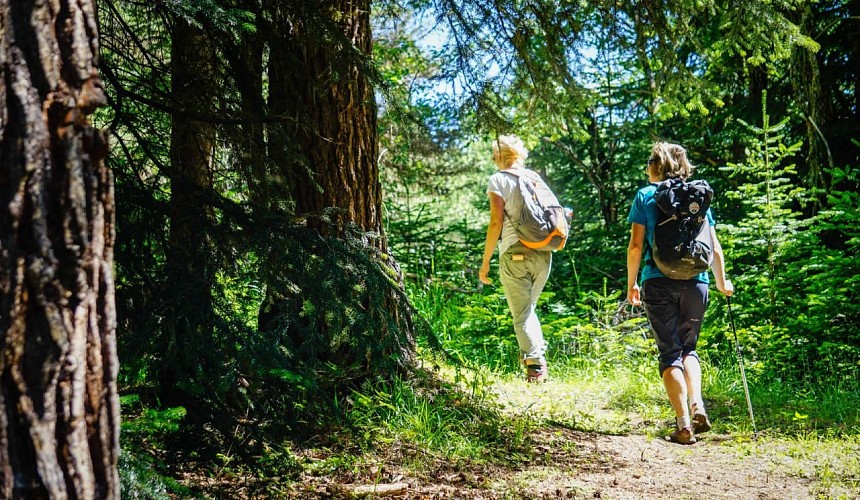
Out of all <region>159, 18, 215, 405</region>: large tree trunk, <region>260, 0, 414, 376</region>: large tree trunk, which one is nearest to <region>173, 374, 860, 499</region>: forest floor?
<region>260, 0, 414, 376</region>: large tree trunk

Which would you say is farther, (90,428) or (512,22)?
(512,22)

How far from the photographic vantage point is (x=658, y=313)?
192 inches

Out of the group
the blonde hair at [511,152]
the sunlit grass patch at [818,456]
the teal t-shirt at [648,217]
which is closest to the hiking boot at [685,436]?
the sunlit grass patch at [818,456]

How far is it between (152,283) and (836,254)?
5976mm

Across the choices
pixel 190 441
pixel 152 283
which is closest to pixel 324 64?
pixel 152 283

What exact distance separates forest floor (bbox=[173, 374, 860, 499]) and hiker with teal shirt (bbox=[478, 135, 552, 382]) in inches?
49.1

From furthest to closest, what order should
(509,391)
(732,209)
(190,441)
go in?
(732,209) < (509,391) < (190,441)

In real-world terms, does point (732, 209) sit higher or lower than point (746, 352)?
higher

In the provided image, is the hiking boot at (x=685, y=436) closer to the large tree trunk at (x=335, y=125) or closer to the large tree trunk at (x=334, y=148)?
the large tree trunk at (x=334, y=148)

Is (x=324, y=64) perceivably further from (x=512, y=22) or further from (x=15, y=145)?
(x=15, y=145)

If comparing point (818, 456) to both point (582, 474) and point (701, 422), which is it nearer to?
point (701, 422)

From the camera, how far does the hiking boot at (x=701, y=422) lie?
4855 millimetres

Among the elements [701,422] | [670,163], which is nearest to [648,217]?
[670,163]

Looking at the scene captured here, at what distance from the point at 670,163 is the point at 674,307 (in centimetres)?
100
